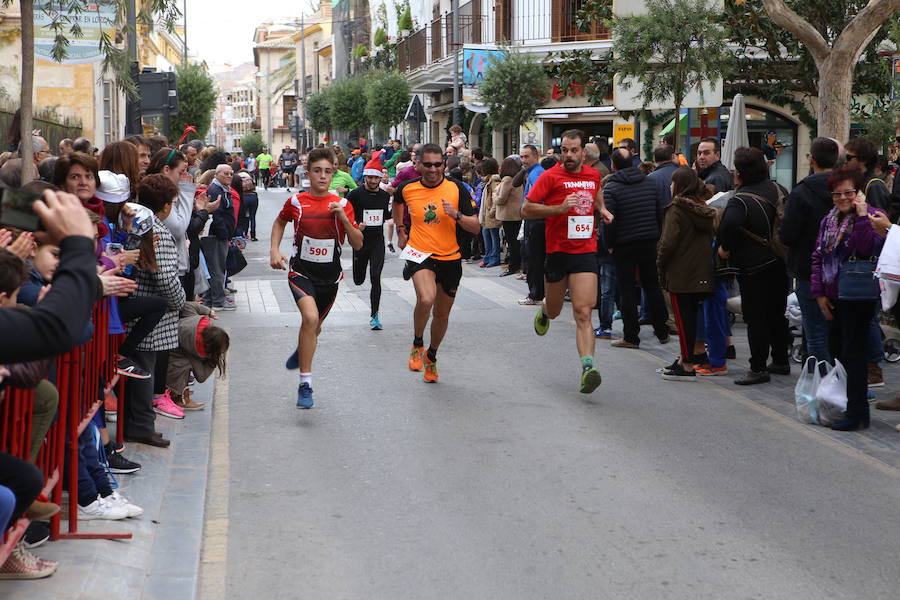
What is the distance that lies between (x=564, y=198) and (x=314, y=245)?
208cm

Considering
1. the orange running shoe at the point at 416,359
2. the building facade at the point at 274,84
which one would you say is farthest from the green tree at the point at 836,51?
the building facade at the point at 274,84

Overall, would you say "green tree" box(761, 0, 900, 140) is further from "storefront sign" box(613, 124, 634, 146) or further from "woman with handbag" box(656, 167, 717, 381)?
"storefront sign" box(613, 124, 634, 146)

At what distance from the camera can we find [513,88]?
27438 millimetres

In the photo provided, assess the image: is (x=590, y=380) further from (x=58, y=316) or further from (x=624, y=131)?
(x=624, y=131)

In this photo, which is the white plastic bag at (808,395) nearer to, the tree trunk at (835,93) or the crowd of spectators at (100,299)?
the crowd of spectators at (100,299)

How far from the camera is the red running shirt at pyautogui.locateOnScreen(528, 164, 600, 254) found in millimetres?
9430

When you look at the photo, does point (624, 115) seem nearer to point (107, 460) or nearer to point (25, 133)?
point (25, 133)

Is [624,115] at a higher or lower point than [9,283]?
higher

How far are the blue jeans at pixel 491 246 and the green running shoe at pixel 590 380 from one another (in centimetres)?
1123

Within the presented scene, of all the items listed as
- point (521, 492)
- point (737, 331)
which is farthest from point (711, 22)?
point (521, 492)

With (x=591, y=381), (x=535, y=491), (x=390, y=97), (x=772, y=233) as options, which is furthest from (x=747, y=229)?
(x=390, y=97)

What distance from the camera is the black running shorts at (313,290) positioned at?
8.83 meters

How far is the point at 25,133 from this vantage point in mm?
9109

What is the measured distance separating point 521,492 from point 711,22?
11593mm
